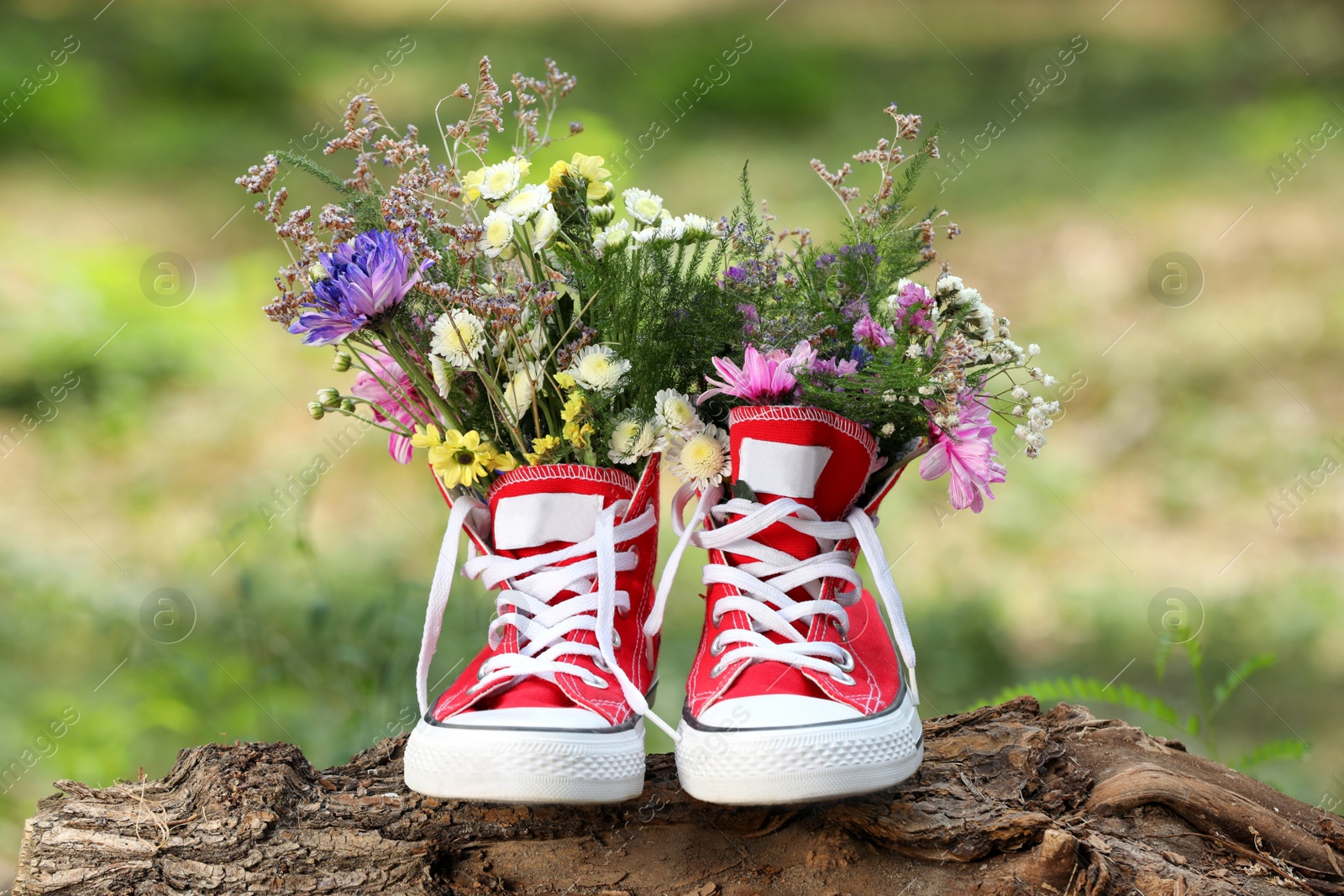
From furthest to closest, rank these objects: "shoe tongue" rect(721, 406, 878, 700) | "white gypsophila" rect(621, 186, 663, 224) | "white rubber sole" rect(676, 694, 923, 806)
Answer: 1. "white gypsophila" rect(621, 186, 663, 224)
2. "shoe tongue" rect(721, 406, 878, 700)
3. "white rubber sole" rect(676, 694, 923, 806)

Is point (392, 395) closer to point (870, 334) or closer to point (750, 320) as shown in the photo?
point (750, 320)

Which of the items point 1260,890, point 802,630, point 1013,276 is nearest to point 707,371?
point 802,630

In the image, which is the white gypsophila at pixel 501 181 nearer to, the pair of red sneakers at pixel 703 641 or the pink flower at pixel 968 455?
the pair of red sneakers at pixel 703 641

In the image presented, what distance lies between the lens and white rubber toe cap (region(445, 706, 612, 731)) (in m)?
1.09

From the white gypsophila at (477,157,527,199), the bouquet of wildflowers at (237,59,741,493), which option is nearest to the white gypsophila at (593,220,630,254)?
the bouquet of wildflowers at (237,59,741,493)

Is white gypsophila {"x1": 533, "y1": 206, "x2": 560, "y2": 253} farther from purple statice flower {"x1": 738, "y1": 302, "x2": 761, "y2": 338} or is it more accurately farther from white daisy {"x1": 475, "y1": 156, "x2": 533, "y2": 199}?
purple statice flower {"x1": 738, "y1": 302, "x2": 761, "y2": 338}

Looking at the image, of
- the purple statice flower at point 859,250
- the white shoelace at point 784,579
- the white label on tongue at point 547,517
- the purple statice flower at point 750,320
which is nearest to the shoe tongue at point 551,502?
the white label on tongue at point 547,517

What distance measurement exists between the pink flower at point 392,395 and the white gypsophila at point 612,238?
261 mm

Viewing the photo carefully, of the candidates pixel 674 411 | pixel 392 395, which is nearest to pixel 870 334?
pixel 674 411

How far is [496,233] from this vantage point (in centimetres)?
118

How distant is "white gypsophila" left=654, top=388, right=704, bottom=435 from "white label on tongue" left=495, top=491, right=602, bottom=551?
0.11 m

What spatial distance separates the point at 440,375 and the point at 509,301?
11 cm

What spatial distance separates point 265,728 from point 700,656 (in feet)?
3.85

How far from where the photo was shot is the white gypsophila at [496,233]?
1174mm
